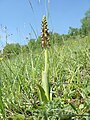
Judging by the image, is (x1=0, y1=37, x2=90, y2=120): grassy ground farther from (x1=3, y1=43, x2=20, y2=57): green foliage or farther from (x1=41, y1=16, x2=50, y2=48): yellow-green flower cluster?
(x1=41, y1=16, x2=50, y2=48): yellow-green flower cluster

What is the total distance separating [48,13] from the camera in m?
1.72

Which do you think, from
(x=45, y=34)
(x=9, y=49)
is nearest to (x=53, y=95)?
(x=45, y=34)

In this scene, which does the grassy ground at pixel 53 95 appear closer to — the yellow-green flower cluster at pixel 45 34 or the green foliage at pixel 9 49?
the green foliage at pixel 9 49

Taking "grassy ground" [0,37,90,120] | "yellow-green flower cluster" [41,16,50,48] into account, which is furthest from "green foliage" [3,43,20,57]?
"yellow-green flower cluster" [41,16,50,48]

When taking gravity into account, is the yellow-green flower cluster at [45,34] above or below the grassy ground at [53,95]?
above

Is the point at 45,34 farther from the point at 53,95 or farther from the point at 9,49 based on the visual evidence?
the point at 9,49

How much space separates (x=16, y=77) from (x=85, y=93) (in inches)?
23.2

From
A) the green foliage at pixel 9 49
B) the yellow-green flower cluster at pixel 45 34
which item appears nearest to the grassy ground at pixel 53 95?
the green foliage at pixel 9 49

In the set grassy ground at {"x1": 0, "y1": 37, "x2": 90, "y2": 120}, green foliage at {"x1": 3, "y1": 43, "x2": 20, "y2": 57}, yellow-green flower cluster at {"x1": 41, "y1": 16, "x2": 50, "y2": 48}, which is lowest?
grassy ground at {"x1": 0, "y1": 37, "x2": 90, "y2": 120}

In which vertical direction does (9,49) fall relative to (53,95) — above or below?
above

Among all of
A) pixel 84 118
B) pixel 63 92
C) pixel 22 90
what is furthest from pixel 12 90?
pixel 84 118

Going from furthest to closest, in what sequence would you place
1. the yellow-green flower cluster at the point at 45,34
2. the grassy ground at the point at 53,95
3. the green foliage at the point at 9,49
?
the green foliage at the point at 9,49
the yellow-green flower cluster at the point at 45,34
the grassy ground at the point at 53,95

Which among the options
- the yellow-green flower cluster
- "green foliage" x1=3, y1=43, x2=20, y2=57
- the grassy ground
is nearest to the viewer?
the grassy ground

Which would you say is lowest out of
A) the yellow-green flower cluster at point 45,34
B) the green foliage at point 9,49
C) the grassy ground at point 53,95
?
the grassy ground at point 53,95
